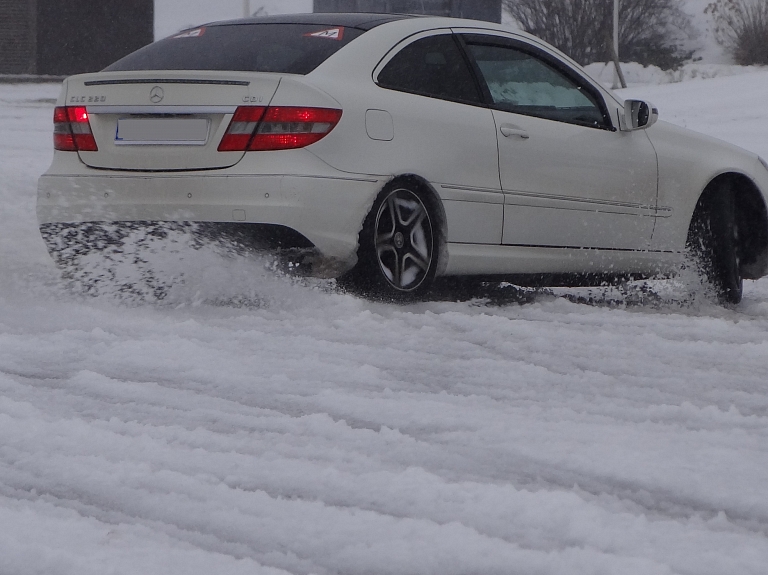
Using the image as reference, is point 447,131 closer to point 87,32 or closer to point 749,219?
point 749,219

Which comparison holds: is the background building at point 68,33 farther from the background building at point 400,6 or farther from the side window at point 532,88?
the side window at point 532,88

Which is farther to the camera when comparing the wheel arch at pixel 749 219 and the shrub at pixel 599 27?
the shrub at pixel 599 27

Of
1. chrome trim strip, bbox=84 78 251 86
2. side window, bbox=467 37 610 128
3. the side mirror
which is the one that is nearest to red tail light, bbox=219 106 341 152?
chrome trim strip, bbox=84 78 251 86

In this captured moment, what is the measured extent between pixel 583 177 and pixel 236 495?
4193 mm

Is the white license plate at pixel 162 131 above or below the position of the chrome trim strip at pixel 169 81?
below

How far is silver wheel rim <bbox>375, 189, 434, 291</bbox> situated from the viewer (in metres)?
5.85

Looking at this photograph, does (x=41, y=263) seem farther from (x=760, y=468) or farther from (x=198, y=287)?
(x=760, y=468)

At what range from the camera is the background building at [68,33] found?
3531 cm

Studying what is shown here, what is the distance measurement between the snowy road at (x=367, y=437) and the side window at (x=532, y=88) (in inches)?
47.3

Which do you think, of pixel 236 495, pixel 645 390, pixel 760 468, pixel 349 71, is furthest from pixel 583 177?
pixel 236 495

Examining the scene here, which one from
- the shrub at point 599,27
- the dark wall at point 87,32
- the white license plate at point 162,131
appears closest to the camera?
the white license plate at point 162,131

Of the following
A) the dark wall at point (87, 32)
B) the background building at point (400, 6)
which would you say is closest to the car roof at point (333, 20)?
the background building at point (400, 6)

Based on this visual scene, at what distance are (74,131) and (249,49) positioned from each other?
34.6 inches

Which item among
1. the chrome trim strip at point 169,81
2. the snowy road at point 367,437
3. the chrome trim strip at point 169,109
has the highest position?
the chrome trim strip at point 169,81
